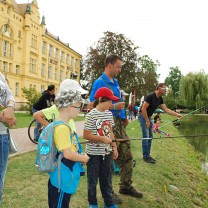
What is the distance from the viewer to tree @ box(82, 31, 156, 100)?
123 feet

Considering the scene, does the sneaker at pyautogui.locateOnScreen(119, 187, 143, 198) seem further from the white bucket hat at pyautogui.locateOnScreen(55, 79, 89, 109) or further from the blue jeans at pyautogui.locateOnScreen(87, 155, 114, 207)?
the white bucket hat at pyautogui.locateOnScreen(55, 79, 89, 109)

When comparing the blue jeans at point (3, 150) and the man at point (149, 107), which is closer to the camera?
the blue jeans at point (3, 150)

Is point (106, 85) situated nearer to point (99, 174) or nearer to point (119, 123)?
point (119, 123)

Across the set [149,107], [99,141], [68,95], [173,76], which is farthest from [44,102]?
[173,76]

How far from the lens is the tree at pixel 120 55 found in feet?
123

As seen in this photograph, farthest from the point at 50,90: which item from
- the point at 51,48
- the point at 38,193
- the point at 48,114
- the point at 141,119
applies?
the point at 51,48

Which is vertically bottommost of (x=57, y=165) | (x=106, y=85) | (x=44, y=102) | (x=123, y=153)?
(x=123, y=153)

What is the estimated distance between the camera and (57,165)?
2.34 meters

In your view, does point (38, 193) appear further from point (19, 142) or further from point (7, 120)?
point (19, 142)

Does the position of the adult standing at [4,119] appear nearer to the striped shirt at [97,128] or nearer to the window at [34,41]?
the striped shirt at [97,128]

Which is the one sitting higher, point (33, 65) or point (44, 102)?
point (33, 65)

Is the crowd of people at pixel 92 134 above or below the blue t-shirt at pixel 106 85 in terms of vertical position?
below

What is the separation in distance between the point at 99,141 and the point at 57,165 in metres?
1.00

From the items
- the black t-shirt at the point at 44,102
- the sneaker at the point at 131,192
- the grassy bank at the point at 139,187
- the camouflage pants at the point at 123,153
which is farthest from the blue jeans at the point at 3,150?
the black t-shirt at the point at 44,102
